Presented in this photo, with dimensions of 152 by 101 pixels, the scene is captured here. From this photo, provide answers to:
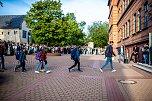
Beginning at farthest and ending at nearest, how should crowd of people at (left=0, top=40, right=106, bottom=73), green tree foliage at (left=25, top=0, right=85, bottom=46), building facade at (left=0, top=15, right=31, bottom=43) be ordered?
building facade at (left=0, top=15, right=31, bottom=43)
green tree foliage at (left=25, top=0, right=85, bottom=46)
crowd of people at (left=0, top=40, right=106, bottom=73)

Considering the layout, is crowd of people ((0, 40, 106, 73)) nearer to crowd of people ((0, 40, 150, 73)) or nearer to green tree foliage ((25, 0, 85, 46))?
crowd of people ((0, 40, 150, 73))

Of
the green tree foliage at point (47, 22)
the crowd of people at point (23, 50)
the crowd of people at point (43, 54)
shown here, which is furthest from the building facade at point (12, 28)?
the green tree foliage at point (47, 22)

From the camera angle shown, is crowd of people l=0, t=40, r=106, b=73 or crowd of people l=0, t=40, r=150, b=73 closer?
crowd of people l=0, t=40, r=150, b=73

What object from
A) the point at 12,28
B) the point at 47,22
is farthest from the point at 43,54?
the point at 12,28

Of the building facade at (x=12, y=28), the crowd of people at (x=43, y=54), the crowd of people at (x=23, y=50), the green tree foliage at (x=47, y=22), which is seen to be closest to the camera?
the crowd of people at (x=43, y=54)

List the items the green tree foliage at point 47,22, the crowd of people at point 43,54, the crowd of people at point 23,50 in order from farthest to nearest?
the green tree foliage at point 47,22, the crowd of people at point 23,50, the crowd of people at point 43,54

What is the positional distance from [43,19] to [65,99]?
1098 inches

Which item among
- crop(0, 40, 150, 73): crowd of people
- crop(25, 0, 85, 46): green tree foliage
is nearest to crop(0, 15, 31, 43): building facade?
crop(0, 40, 150, 73): crowd of people

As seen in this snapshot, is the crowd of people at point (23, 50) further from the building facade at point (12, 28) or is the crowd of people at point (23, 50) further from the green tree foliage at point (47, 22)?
the building facade at point (12, 28)

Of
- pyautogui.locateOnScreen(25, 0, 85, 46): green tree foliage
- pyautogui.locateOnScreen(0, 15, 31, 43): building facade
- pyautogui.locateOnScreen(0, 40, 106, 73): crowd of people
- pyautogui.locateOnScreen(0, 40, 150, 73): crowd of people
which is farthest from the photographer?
pyautogui.locateOnScreen(0, 15, 31, 43): building facade

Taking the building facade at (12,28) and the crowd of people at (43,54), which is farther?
the building facade at (12,28)

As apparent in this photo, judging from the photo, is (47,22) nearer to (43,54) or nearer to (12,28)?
(12,28)

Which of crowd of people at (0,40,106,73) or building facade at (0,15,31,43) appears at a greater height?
building facade at (0,15,31,43)

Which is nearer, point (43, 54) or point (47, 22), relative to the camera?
point (43, 54)
